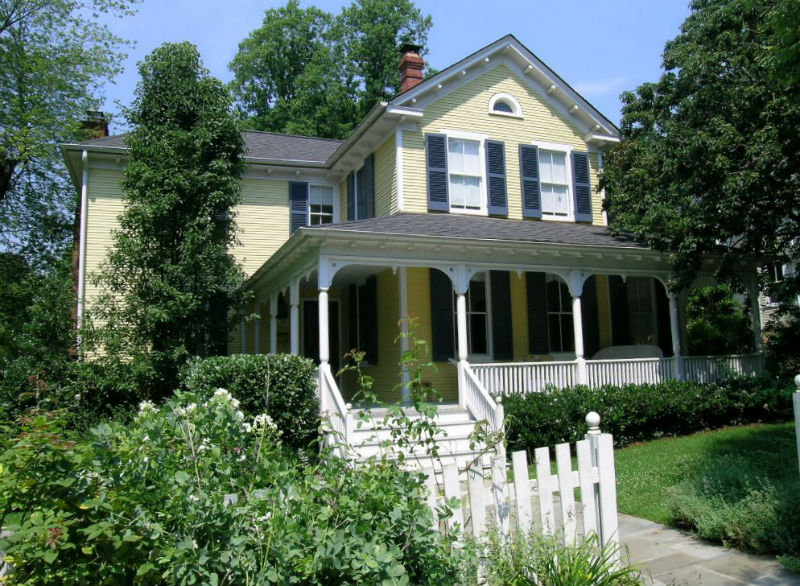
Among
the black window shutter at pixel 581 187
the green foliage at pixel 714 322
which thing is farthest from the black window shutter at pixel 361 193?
the green foliage at pixel 714 322

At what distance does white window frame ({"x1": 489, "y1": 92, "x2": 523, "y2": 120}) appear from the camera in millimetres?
15398

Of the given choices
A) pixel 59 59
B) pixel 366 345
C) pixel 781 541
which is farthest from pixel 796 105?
pixel 59 59

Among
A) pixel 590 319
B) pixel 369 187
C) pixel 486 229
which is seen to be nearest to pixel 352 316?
pixel 369 187

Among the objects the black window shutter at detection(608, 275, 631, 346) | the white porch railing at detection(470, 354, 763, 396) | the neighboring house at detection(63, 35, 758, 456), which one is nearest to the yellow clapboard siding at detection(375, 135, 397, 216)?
the neighboring house at detection(63, 35, 758, 456)

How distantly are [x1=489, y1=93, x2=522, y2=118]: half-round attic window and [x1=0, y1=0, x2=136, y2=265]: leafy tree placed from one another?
16.9 meters

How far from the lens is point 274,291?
575 inches

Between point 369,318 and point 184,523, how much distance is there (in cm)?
1173

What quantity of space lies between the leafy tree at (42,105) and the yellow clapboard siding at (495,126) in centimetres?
1605

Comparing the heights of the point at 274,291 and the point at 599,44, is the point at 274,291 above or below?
below

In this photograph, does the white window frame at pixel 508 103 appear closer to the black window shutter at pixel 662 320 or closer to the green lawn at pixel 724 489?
the black window shutter at pixel 662 320

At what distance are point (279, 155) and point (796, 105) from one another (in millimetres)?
12462

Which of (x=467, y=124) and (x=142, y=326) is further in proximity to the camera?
(x=467, y=124)

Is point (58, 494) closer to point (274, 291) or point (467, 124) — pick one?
point (274, 291)

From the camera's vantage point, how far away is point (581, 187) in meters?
15.9
